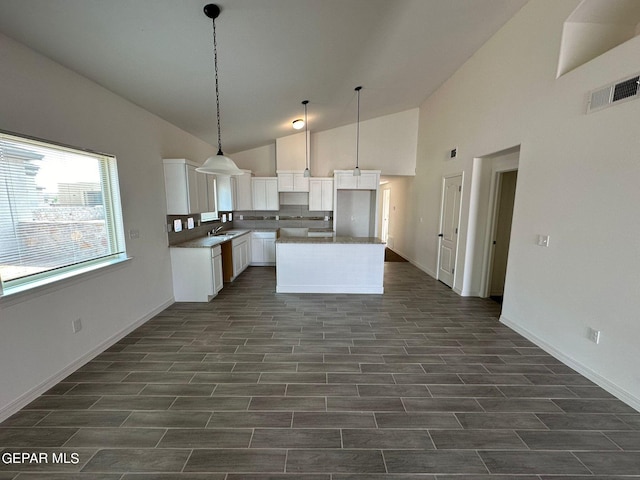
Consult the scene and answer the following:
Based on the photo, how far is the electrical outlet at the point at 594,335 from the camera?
2.34 meters

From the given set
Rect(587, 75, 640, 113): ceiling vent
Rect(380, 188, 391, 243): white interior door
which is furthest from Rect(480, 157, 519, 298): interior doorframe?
Rect(380, 188, 391, 243): white interior door

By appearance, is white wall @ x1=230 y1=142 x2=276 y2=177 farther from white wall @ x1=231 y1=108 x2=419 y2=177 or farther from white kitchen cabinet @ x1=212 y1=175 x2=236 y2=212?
white kitchen cabinet @ x1=212 y1=175 x2=236 y2=212

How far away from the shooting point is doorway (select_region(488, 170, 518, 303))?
14.2 ft

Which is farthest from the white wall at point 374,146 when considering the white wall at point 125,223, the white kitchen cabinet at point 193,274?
the white kitchen cabinet at point 193,274

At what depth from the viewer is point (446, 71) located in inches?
183

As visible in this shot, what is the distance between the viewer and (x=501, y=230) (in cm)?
447

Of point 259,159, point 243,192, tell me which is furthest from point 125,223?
point 259,159

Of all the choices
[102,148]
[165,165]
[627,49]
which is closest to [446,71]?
[627,49]

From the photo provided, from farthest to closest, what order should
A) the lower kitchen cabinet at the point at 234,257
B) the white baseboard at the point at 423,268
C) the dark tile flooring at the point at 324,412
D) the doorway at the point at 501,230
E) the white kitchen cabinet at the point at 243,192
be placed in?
1. the white kitchen cabinet at the point at 243,192
2. the white baseboard at the point at 423,268
3. the lower kitchen cabinet at the point at 234,257
4. the doorway at the point at 501,230
5. the dark tile flooring at the point at 324,412

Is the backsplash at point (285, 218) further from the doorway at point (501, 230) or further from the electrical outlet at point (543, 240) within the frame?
the electrical outlet at point (543, 240)

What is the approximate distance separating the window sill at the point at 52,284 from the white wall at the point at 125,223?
3 centimetres

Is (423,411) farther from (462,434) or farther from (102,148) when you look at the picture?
(102,148)

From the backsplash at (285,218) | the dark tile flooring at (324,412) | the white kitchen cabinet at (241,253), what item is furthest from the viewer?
the backsplash at (285,218)

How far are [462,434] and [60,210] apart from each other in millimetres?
3799
